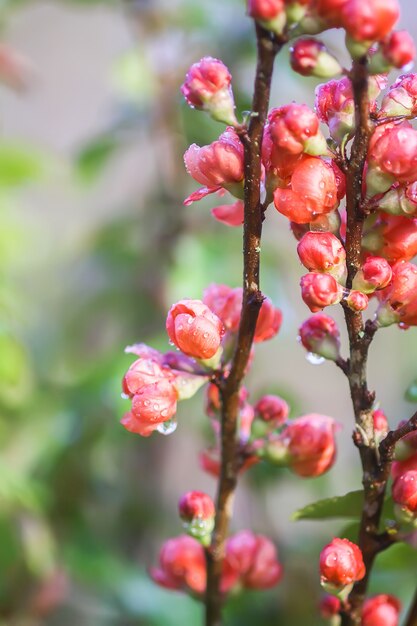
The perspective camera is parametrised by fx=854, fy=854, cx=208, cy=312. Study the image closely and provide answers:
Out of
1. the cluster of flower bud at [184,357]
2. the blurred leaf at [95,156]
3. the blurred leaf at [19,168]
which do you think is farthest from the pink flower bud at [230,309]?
the blurred leaf at [95,156]

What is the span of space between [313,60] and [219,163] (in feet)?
0.19

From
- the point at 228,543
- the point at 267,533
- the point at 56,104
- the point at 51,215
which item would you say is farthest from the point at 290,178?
the point at 56,104

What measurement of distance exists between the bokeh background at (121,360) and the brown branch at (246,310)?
95 mm

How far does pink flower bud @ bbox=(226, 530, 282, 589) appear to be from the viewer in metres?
0.47

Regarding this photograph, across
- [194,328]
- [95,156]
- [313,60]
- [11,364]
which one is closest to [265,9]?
[313,60]

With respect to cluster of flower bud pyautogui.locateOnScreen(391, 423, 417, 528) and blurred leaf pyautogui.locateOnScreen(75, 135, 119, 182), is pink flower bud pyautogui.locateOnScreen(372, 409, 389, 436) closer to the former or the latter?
cluster of flower bud pyautogui.locateOnScreen(391, 423, 417, 528)

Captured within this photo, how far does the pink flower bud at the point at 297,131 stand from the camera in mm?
327

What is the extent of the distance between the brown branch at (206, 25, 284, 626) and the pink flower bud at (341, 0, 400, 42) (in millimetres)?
27

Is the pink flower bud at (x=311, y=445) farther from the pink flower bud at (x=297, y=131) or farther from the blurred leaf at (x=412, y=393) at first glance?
the pink flower bud at (x=297, y=131)

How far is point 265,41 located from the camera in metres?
0.31

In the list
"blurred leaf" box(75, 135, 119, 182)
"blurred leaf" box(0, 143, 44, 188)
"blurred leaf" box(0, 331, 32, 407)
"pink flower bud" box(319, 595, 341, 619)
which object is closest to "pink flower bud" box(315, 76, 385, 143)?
"pink flower bud" box(319, 595, 341, 619)

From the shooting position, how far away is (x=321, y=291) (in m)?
0.34

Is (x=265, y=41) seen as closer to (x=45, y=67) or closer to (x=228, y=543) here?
(x=228, y=543)

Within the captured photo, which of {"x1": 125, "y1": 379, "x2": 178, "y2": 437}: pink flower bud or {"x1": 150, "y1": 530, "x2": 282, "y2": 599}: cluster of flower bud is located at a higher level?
{"x1": 125, "y1": 379, "x2": 178, "y2": 437}: pink flower bud
